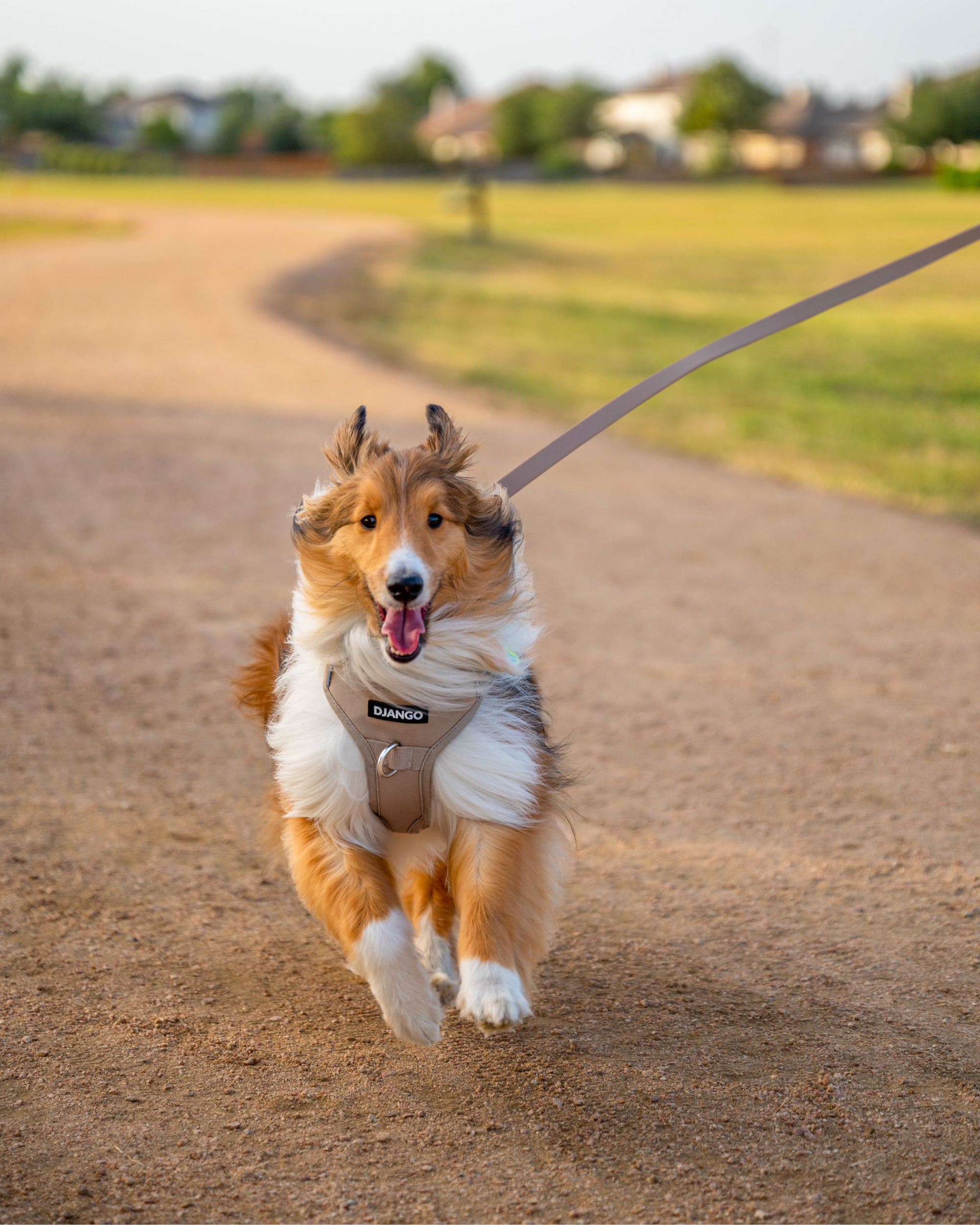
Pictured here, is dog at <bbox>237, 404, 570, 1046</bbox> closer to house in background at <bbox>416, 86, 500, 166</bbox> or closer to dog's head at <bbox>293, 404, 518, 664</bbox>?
dog's head at <bbox>293, 404, 518, 664</bbox>

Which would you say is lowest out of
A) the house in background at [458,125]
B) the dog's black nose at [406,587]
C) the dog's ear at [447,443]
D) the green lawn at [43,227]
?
→ the dog's black nose at [406,587]

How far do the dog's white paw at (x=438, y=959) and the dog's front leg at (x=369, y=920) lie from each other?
44 cm

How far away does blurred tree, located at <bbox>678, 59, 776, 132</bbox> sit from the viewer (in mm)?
109375

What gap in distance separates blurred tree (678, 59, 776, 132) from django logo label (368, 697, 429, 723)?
380ft

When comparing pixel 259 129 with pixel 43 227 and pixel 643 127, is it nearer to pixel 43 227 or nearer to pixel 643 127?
pixel 643 127

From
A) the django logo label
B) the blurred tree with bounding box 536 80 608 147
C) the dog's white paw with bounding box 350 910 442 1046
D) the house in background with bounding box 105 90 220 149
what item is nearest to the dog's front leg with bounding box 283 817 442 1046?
the dog's white paw with bounding box 350 910 442 1046

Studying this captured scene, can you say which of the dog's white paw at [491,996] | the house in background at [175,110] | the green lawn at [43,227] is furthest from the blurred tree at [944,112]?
the house in background at [175,110]

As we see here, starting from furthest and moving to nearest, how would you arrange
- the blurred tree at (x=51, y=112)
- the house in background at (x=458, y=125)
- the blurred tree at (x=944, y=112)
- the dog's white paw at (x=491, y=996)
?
the house in background at (x=458, y=125) → the blurred tree at (x=51, y=112) → the blurred tree at (x=944, y=112) → the dog's white paw at (x=491, y=996)

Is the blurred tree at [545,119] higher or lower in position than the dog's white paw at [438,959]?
higher

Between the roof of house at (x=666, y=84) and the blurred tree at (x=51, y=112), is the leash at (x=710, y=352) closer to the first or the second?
the blurred tree at (x=51, y=112)

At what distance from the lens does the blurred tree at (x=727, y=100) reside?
109 metres

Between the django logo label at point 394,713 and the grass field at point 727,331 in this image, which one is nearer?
the django logo label at point 394,713

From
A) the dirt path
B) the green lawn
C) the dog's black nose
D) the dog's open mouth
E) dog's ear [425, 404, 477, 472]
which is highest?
the green lawn

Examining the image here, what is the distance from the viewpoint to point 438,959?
4.42 metres
